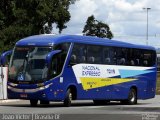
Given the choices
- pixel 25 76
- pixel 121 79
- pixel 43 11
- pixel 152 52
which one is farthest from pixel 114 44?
pixel 43 11

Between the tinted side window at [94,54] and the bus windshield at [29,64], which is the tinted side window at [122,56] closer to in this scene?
the tinted side window at [94,54]

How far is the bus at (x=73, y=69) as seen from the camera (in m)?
Result: 25.5

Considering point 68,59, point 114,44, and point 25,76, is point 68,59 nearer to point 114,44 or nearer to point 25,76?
point 25,76

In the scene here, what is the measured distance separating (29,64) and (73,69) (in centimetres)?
227

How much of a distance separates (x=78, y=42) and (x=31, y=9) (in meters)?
23.2

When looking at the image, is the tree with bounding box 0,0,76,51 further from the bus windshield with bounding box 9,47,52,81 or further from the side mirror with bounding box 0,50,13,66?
the bus windshield with bounding box 9,47,52,81

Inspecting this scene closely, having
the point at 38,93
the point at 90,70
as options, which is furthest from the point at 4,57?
the point at 90,70

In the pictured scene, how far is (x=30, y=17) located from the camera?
49.8 meters

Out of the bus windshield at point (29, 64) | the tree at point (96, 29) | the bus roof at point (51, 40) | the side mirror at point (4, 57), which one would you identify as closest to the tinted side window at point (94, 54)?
the bus roof at point (51, 40)

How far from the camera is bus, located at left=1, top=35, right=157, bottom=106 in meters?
25.5

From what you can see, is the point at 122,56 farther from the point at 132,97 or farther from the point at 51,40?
the point at 51,40

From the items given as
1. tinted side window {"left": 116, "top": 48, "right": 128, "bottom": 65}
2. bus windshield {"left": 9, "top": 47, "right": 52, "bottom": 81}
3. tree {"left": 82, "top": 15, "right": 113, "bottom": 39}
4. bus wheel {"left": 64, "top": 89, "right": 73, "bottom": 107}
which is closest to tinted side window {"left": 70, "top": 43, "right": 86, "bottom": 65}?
bus wheel {"left": 64, "top": 89, "right": 73, "bottom": 107}

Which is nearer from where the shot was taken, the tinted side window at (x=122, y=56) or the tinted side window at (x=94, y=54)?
the tinted side window at (x=94, y=54)

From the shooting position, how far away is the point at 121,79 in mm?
31000
